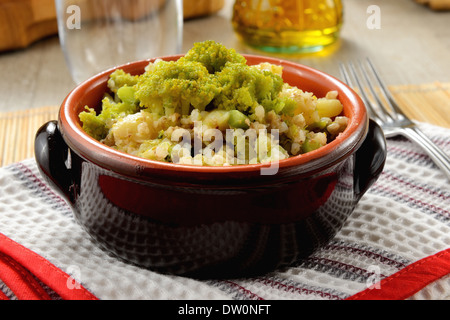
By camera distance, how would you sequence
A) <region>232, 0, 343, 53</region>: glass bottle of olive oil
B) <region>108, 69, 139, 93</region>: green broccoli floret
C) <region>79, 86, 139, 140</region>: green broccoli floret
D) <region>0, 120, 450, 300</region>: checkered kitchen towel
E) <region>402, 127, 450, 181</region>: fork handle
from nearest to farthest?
<region>0, 120, 450, 300</region>: checkered kitchen towel, <region>79, 86, 139, 140</region>: green broccoli floret, <region>108, 69, 139, 93</region>: green broccoli floret, <region>402, 127, 450, 181</region>: fork handle, <region>232, 0, 343, 53</region>: glass bottle of olive oil

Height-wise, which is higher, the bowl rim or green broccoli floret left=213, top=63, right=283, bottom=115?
green broccoli floret left=213, top=63, right=283, bottom=115

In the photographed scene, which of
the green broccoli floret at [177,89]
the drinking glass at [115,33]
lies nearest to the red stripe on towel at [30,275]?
the green broccoli floret at [177,89]

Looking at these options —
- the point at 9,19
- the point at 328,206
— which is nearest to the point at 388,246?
the point at 328,206

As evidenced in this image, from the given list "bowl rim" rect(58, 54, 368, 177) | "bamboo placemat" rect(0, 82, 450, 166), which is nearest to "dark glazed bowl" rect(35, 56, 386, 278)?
"bowl rim" rect(58, 54, 368, 177)

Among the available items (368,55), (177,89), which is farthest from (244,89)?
(368,55)

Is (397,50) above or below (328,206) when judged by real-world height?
below

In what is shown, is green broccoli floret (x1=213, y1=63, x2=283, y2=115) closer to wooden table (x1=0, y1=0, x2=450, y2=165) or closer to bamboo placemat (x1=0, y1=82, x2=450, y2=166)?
bamboo placemat (x1=0, y1=82, x2=450, y2=166)

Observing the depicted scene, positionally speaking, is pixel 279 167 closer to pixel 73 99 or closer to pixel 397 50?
pixel 73 99
